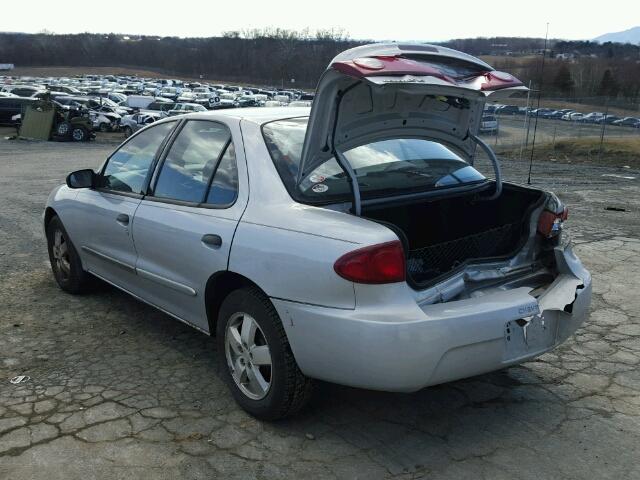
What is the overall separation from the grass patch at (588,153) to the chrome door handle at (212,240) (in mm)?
16664

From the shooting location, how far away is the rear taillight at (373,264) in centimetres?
270

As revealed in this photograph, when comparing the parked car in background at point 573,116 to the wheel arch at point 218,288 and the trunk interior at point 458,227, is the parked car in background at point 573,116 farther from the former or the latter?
the wheel arch at point 218,288

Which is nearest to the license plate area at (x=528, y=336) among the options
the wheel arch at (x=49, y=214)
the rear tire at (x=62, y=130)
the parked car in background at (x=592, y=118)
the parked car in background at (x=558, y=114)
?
the wheel arch at (x=49, y=214)

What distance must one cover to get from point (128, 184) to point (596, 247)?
5168 mm

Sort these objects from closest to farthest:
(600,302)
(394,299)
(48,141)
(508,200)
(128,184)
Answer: (394,299)
(508,200)
(128,184)
(600,302)
(48,141)

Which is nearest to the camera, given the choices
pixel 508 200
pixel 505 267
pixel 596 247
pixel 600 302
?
pixel 505 267

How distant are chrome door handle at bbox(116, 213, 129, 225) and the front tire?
1.16 m

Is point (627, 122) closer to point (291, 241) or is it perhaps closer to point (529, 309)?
point (529, 309)

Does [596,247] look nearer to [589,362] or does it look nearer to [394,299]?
[589,362]

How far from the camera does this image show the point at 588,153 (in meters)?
19.8

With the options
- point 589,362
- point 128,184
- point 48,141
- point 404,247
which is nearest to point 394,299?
point 404,247

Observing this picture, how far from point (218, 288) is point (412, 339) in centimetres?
124

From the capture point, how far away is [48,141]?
77.3 feet

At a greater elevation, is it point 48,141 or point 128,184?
point 128,184
